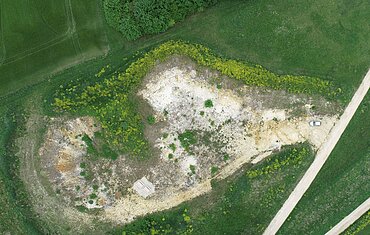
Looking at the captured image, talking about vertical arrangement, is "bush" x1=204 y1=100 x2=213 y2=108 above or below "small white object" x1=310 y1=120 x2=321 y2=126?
above

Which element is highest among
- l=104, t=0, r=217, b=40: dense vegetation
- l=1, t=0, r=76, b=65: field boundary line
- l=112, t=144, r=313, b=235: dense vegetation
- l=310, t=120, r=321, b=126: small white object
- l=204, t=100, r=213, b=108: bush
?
l=104, t=0, r=217, b=40: dense vegetation

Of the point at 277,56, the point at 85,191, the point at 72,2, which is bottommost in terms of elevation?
the point at 85,191

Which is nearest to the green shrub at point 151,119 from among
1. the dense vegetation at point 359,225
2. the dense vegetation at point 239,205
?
the dense vegetation at point 239,205

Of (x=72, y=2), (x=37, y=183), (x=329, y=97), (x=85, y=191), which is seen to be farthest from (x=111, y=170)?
(x=329, y=97)

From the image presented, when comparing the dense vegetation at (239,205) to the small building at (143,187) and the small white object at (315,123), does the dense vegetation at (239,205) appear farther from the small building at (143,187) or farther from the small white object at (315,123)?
the small building at (143,187)

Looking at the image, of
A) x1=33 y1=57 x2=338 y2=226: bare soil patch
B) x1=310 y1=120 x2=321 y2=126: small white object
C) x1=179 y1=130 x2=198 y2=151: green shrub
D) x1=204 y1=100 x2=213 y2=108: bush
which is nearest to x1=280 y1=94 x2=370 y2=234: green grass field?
x1=33 y1=57 x2=338 y2=226: bare soil patch

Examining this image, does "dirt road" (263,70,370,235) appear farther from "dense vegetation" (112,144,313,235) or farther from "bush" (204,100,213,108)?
"bush" (204,100,213,108)

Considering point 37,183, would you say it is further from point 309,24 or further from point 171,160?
point 309,24

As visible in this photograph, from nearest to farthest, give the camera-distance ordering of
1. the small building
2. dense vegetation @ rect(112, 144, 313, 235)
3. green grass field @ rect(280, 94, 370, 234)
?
the small building < dense vegetation @ rect(112, 144, 313, 235) < green grass field @ rect(280, 94, 370, 234)
